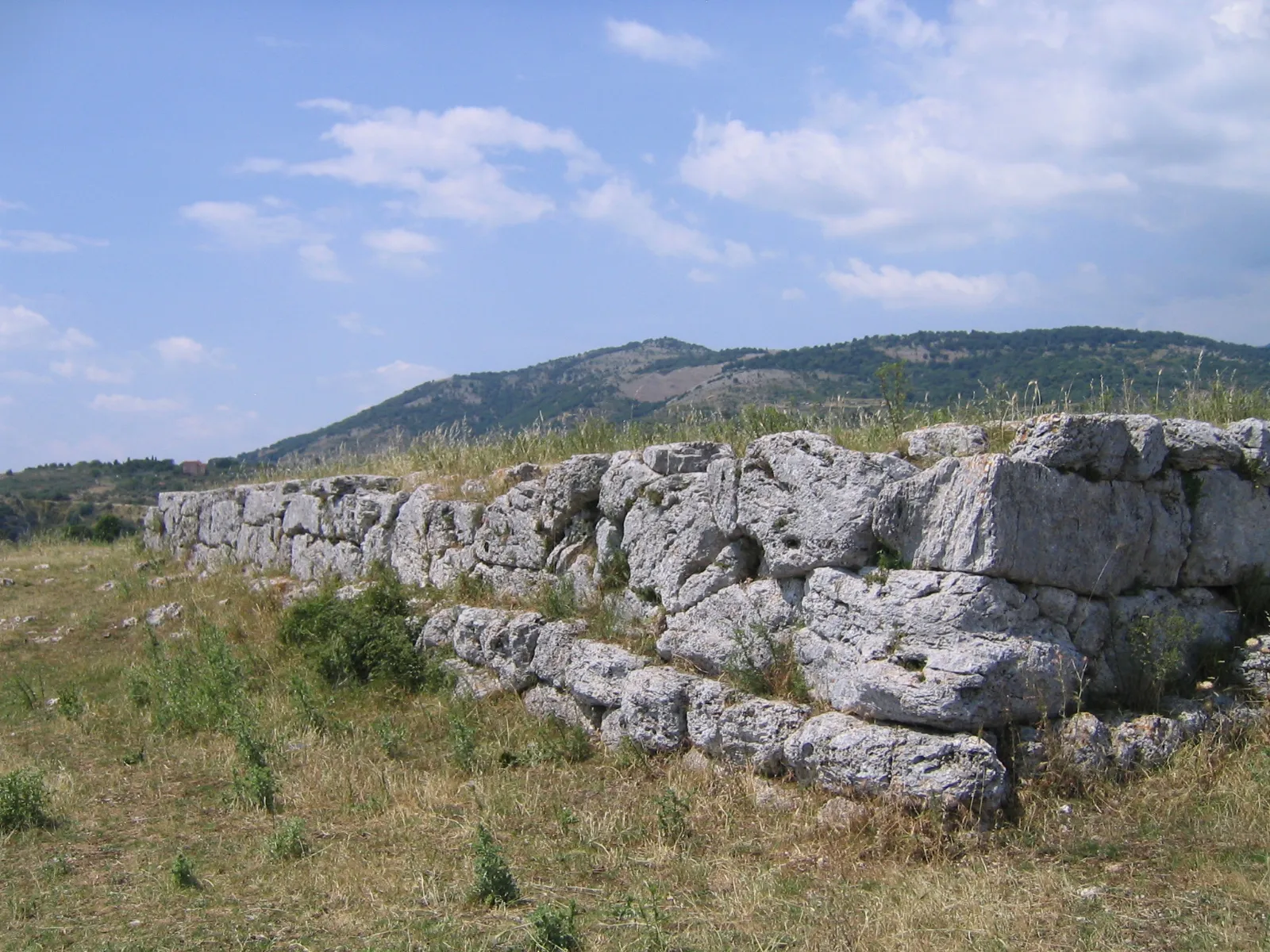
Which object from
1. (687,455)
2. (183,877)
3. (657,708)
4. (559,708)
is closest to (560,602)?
(559,708)

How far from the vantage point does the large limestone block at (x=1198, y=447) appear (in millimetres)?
6859

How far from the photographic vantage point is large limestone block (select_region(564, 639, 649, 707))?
7781 millimetres

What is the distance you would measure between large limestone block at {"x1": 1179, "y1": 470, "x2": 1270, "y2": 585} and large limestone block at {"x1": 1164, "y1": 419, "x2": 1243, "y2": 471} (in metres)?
0.07

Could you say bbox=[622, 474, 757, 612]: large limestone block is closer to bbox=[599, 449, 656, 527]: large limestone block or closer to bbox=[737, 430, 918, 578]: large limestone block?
bbox=[599, 449, 656, 527]: large limestone block

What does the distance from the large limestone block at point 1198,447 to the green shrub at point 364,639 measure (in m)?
6.48

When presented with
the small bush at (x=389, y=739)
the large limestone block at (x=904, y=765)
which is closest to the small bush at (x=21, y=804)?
the small bush at (x=389, y=739)

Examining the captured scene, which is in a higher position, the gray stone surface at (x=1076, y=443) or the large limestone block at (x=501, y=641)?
the gray stone surface at (x=1076, y=443)

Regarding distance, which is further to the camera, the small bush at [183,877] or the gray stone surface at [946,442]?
the gray stone surface at [946,442]

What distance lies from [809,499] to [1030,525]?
144 centimetres

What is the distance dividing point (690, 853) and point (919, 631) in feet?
6.26

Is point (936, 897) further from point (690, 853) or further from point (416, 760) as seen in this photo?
point (416, 760)

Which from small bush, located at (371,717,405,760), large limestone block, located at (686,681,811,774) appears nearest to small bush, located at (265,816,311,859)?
small bush, located at (371,717,405,760)

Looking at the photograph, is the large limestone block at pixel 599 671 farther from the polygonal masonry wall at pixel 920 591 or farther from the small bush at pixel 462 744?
the small bush at pixel 462 744

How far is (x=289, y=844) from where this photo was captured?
19.8 ft
